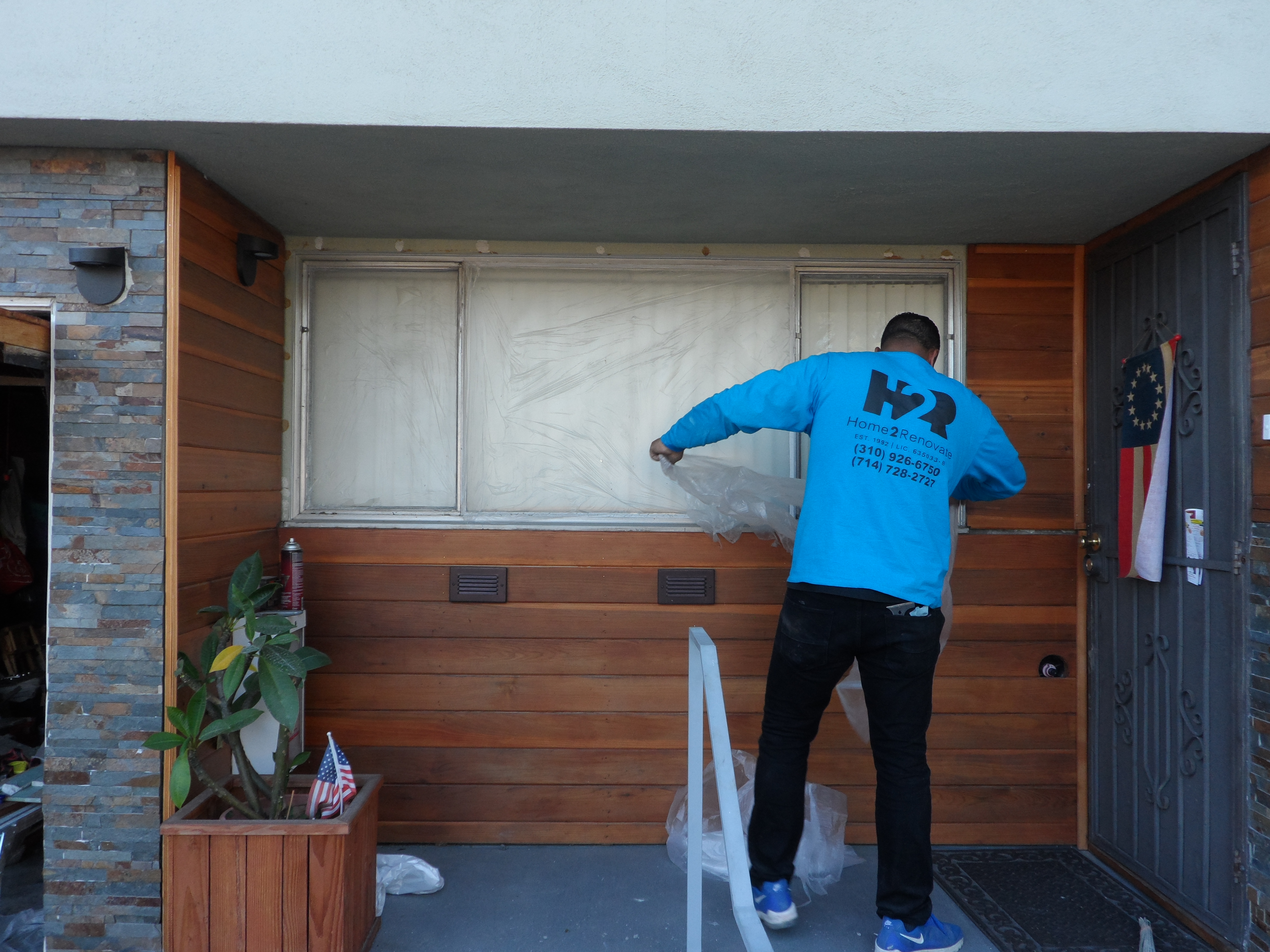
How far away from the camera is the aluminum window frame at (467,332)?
3.11 meters

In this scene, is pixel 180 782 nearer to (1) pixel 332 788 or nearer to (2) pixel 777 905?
(1) pixel 332 788

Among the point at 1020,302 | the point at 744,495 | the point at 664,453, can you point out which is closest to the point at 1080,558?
the point at 1020,302

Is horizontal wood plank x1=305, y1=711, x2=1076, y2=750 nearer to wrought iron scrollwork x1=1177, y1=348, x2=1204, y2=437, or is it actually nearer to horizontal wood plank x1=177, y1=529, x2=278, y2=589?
horizontal wood plank x1=177, y1=529, x2=278, y2=589

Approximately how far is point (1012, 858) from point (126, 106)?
3.64 metres

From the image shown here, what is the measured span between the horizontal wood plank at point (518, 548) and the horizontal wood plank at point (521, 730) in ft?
1.83

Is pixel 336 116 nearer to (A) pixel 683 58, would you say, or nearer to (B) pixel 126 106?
(B) pixel 126 106

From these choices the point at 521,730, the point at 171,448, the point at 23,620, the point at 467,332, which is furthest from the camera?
the point at 23,620

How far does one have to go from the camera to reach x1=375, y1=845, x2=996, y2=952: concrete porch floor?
245 cm

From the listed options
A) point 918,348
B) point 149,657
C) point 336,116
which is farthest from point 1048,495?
point 149,657

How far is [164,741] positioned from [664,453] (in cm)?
162

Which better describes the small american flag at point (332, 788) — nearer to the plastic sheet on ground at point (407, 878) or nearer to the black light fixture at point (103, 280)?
the plastic sheet on ground at point (407, 878)

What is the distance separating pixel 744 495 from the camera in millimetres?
2953

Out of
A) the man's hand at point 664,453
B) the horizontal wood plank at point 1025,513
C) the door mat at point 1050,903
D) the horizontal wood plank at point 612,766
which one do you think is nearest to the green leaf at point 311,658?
the horizontal wood plank at point 612,766

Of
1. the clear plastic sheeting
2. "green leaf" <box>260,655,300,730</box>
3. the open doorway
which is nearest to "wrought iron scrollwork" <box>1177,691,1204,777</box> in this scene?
the clear plastic sheeting
